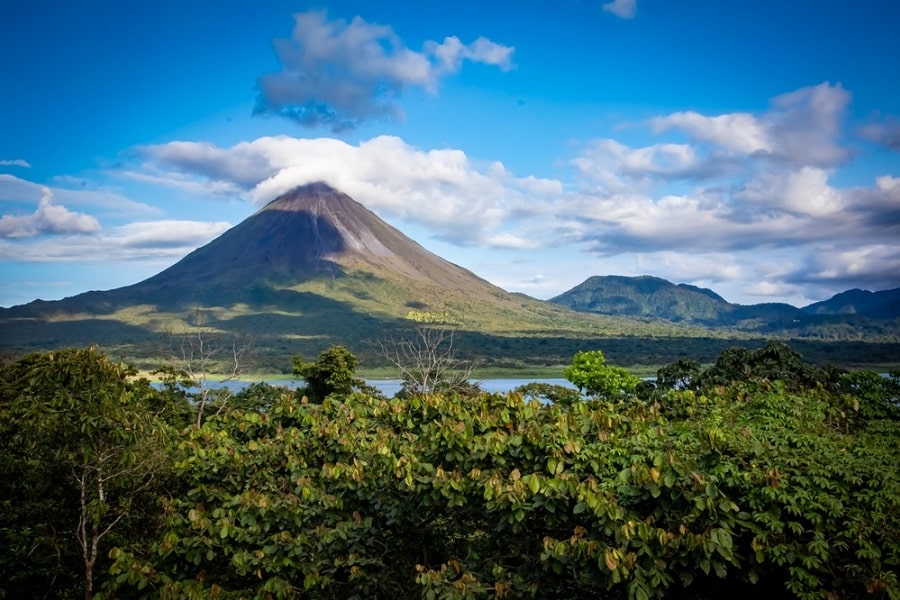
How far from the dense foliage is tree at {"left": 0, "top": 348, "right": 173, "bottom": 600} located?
0.84m

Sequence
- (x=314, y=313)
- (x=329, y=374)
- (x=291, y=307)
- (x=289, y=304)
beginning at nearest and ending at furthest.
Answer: (x=329, y=374) → (x=314, y=313) → (x=291, y=307) → (x=289, y=304)

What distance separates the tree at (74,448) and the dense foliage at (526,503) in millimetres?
837

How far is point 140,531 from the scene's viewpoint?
1010 centimetres

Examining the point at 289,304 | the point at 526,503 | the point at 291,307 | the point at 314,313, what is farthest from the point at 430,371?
the point at 289,304

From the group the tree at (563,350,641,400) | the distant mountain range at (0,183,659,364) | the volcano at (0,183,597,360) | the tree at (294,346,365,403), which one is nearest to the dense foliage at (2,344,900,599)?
the tree at (294,346,365,403)

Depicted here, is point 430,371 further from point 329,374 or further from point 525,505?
point 525,505

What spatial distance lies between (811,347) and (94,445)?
438 ft

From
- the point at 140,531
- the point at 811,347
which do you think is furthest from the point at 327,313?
the point at 140,531

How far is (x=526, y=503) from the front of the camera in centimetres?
469

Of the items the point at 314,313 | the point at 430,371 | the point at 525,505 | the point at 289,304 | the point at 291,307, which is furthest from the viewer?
the point at 289,304

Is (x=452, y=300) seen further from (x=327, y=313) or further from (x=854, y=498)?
(x=854, y=498)

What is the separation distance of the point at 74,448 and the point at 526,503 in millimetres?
5050

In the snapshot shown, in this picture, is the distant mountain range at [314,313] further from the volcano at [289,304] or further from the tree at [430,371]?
the tree at [430,371]

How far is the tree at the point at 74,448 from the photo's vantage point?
6492 millimetres
